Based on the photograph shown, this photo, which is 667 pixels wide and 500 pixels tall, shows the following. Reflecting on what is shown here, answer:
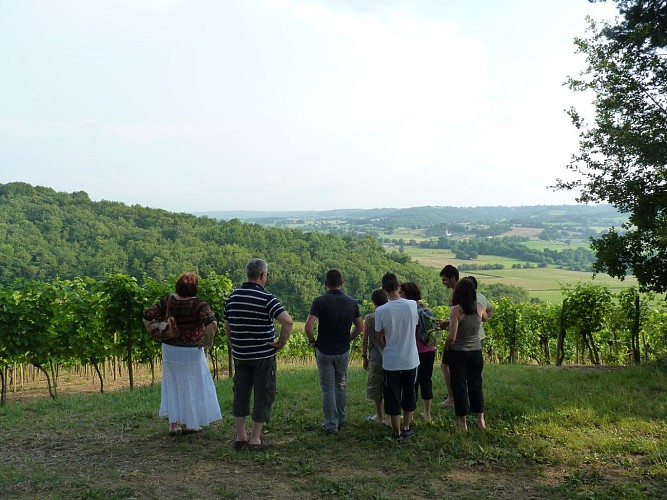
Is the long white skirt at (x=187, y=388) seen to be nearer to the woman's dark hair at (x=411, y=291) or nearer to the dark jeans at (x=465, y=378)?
the woman's dark hair at (x=411, y=291)

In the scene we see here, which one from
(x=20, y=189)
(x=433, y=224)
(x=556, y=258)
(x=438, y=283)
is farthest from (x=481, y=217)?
(x=20, y=189)

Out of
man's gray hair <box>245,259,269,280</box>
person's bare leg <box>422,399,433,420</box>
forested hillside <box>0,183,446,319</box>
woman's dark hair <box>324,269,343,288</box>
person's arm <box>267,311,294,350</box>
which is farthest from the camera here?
forested hillside <box>0,183,446,319</box>

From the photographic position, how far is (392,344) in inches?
219

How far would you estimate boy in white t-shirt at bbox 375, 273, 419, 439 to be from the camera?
5516 millimetres

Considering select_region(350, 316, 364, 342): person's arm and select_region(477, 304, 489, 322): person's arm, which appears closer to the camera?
select_region(350, 316, 364, 342): person's arm

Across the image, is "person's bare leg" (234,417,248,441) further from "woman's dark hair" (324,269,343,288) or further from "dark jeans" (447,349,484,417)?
"dark jeans" (447,349,484,417)

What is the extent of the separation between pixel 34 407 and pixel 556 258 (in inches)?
2912

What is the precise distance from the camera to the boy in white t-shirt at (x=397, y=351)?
552 centimetres

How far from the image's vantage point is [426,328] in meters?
5.96

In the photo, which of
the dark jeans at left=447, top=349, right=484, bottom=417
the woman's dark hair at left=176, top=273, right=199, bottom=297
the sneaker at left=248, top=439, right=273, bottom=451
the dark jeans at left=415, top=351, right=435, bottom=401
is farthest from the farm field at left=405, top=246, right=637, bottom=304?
the woman's dark hair at left=176, top=273, right=199, bottom=297

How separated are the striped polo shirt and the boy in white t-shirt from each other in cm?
114

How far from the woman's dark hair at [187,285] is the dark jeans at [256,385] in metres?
0.87

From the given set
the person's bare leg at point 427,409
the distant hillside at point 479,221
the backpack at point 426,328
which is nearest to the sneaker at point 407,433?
the person's bare leg at point 427,409

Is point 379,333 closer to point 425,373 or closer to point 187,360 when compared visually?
point 425,373
